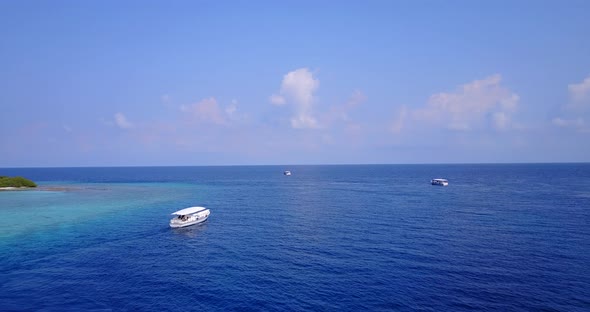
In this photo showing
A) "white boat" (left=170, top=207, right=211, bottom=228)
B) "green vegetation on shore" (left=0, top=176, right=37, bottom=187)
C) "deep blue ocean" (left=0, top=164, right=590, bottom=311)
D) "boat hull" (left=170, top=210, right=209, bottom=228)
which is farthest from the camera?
"green vegetation on shore" (left=0, top=176, right=37, bottom=187)

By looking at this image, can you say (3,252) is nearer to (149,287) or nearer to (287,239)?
(149,287)

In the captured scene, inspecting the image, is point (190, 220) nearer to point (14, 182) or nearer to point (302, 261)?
point (302, 261)

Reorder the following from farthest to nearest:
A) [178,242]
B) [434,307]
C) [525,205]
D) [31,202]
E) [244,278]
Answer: [31,202]
[525,205]
[178,242]
[244,278]
[434,307]

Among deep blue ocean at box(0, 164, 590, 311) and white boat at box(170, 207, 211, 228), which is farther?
white boat at box(170, 207, 211, 228)

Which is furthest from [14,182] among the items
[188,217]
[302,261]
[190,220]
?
[302,261]

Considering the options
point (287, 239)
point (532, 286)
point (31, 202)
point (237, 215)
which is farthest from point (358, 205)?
point (31, 202)

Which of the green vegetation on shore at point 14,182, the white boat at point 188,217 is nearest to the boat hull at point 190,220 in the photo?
the white boat at point 188,217

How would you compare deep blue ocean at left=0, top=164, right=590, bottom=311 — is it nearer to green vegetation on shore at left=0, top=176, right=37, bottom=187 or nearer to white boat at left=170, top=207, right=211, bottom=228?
white boat at left=170, top=207, right=211, bottom=228

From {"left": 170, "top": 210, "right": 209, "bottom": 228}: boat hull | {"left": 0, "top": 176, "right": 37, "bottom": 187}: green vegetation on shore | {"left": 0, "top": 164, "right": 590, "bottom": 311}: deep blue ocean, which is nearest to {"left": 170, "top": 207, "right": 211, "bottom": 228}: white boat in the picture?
{"left": 170, "top": 210, "right": 209, "bottom": 228}: boat hull

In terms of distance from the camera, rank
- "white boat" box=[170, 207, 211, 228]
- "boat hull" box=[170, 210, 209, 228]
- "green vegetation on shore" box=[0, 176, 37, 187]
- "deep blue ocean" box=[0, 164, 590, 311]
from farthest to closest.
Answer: "green vegetation on shore" box=[0, 176, 37, 187] → "white boat" box=[170, 207, 211, 228] → "boat hull" box=[170, 210, 209, 228] → "deep blue ocean" box=[0, 164, 590, 311]

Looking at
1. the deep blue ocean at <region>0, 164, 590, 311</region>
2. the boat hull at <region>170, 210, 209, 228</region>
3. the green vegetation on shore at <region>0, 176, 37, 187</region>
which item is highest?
the green vegetation on shore at <region>0, 176, 37, 187</region>
